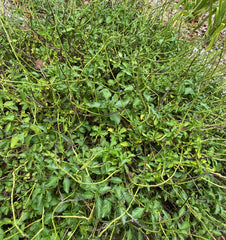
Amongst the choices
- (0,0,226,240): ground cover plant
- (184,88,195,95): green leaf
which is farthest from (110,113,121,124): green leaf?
(184,88,195,95): green leaf

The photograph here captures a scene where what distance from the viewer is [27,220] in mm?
1273

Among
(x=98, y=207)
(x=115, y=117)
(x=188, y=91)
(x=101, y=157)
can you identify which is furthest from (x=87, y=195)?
(x=188, y=91)

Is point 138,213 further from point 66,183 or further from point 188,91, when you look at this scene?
point 188,91

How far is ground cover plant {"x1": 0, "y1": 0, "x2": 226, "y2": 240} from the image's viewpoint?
120 centimetres

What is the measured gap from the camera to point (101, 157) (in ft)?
4.58

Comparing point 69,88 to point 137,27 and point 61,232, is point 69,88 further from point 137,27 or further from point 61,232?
point 137,27

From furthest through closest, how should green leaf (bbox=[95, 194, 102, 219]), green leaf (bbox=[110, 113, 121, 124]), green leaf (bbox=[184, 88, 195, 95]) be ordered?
green leaf (bbox=[184, 88, 195, 95]) → green leaf (bbox=[110, 113, 121, 124]) → green leaf (bbox=[95, 194, 102, 219])

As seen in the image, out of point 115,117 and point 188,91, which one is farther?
point 188,91

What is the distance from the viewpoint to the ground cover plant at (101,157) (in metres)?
Answer: 1.20

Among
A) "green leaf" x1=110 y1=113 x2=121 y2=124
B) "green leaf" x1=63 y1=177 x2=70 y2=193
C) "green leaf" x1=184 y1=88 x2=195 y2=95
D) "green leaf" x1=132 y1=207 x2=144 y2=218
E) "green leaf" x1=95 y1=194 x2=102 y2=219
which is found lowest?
"green leaf" x1=63 y1=177 x2=70 y2=193

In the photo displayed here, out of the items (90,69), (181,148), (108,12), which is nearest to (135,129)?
(181,148)

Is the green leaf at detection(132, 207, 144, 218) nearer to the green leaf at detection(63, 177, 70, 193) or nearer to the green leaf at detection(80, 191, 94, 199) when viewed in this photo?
the green leaf at detection(80, 191, 94, 199)

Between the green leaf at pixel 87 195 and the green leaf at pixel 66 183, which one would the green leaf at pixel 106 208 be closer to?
the green leaf at pixel 87 195

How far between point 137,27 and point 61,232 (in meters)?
2.17
